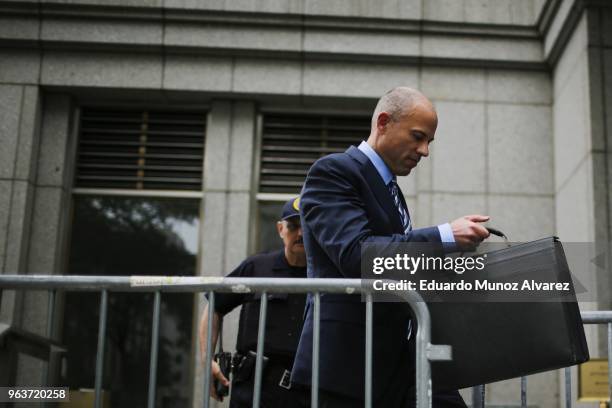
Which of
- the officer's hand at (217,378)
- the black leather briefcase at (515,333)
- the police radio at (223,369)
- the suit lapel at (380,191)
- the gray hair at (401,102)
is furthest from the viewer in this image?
the officer's hand at (217,378)

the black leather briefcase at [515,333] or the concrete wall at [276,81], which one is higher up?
the concrete wall at [276,81]

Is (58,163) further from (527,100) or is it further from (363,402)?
(363,402)

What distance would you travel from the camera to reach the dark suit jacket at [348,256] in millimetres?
3133

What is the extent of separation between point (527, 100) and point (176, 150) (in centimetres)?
375

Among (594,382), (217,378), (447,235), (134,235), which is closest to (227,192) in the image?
(134,235)

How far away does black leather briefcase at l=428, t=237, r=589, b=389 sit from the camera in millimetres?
2951

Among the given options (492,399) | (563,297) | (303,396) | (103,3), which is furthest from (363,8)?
(563,297)

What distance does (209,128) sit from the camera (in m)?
8.70

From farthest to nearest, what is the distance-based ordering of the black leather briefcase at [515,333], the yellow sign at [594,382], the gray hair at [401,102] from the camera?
the yellow sign at [594,382] < the gray hair at [401,102] < the black leather briefcase at [515,333]

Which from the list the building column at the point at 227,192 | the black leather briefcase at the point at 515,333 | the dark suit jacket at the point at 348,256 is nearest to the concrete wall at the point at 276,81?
the building column at the point at 227,192

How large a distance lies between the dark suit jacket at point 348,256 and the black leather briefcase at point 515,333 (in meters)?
0.25

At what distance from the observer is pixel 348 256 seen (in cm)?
311

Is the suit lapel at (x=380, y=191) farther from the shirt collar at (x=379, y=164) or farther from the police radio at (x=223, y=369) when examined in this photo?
the police radio at (x=223, y=369)

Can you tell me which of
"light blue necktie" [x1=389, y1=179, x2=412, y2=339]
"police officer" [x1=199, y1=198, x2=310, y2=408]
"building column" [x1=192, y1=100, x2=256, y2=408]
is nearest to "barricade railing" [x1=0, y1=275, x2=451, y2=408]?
"light blue necktie" [x1=389, y1=179, x2=412, y2=339]
